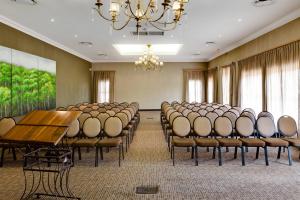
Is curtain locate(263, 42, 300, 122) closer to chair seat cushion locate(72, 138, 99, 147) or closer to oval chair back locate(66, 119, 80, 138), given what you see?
chair seat cushion locate(72, 138, 99, 147)

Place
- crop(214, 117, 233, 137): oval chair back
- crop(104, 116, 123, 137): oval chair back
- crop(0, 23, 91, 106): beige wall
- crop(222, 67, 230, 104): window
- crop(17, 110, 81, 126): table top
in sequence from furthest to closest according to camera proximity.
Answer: crop(222, 67, 230, 104): window → crop(0, 23, 91, 106): beige wall → crop(104, 116, 123, 137): oval chair back → crop(214, 117, 233, 137): oval chair back → crop(17, 110, 81, 126): table top

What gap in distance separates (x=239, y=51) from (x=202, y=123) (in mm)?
7131

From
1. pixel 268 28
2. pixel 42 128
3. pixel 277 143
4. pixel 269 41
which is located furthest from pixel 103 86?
pixel 42 128

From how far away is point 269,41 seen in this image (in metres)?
9.06

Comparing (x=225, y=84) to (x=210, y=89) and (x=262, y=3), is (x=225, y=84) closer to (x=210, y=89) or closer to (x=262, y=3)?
(x=210, y=89)

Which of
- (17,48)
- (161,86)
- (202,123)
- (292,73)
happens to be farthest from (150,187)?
(161,86)

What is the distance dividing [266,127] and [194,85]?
13642 mm

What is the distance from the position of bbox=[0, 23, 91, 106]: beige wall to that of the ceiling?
0.31 m

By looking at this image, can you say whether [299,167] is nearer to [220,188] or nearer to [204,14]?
[220,188]

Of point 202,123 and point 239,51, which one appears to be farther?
point 239,51

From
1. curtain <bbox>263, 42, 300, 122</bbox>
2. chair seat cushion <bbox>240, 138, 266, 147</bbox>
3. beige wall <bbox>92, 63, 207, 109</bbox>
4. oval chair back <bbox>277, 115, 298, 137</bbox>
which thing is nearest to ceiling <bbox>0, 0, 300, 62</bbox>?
curtain <bbox>263, 42, 300, 122</bbox>

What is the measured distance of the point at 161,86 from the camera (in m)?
20.0

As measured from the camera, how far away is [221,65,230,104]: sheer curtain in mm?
13809

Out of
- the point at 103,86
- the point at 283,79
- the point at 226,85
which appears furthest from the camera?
the point at 103,86
